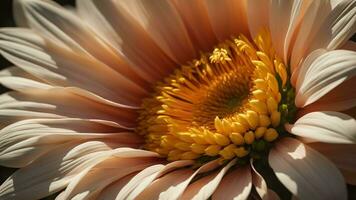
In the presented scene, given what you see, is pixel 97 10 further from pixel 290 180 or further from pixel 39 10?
pixel 290 180

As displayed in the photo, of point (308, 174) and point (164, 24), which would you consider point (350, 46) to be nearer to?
point (308, 174)

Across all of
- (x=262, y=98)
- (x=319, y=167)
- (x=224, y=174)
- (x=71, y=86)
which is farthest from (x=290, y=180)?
(x=71, y=86)

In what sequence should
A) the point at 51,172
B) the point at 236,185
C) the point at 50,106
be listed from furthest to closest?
the point at 50,106 → the point at 51,172 → the point at 236,185

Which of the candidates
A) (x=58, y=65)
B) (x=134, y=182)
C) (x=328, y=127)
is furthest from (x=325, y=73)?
(x=58, y=65)

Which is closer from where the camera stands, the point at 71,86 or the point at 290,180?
the point at 290,180

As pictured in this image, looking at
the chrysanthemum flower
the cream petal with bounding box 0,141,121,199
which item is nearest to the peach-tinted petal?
the chrysanthemum flower

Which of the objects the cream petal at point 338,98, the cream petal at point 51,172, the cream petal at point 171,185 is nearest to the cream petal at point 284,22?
the cream petal at point 338,98

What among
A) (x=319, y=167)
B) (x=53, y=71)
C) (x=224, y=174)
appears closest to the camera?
(x=319, y=167)

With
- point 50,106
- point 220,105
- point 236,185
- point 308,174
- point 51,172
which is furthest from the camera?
point 220,105
